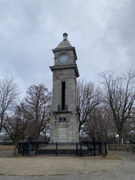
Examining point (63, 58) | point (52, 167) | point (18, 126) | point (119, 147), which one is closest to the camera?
point (52, 167)

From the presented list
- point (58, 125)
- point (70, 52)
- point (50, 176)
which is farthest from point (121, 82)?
point (50, 176)

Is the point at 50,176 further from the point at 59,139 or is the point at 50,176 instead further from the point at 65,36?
the point at 65,36

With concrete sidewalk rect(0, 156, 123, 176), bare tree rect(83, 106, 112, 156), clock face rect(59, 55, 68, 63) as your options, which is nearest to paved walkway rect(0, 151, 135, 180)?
concrete sidewalk rect(0, 156, 123, 176)

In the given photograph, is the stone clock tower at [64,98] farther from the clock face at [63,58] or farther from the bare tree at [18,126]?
the bare tree at [18,126]

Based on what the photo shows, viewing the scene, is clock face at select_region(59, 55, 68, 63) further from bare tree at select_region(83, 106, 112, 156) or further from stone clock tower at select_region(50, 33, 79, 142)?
bare tree at select_region(83, 106, 112, 156)

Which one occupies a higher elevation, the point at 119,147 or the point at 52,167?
the point at 52,167

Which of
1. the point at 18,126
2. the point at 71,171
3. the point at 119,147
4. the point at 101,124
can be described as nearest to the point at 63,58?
the point at 101,124

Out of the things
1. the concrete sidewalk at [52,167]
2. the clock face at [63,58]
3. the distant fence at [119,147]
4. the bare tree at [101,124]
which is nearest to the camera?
the concrete sidewalk at [52,167]

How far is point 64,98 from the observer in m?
19.9

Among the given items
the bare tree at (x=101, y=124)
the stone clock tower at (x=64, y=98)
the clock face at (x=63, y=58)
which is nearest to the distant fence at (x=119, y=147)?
the bare tree at (x=101, y=124)

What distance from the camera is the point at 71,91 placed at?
731 inches

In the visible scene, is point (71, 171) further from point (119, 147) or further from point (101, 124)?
point (119, 147)

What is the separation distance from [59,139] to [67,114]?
3.03m

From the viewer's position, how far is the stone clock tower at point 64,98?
16844 mm
